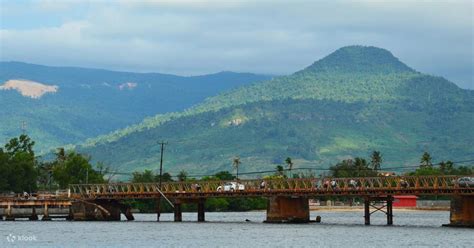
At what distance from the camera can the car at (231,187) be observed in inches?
6588

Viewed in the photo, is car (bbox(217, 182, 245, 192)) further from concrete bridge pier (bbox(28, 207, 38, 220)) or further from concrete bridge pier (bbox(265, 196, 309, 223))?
concrete bridge pier (bbox(28, 207, 38, 220))

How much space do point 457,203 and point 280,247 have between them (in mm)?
33178

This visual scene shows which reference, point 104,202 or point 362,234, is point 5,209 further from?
point 362,234

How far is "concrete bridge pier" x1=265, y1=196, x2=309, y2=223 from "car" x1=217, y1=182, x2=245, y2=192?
7.79 m

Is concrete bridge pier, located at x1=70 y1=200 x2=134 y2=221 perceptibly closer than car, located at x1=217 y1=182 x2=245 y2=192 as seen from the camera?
No

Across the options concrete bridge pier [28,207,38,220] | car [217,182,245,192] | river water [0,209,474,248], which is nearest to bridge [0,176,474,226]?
car [217,182,245,192]

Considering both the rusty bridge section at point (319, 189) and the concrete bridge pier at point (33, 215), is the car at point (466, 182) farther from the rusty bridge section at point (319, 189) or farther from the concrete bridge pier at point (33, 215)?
the concrete bridge pier at point (33, 215)

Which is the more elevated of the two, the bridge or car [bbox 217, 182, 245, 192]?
car [bbox 217, 182, 245, 192]

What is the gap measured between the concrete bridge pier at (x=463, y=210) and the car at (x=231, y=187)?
34.5 meters

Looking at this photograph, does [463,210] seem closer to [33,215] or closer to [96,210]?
[96,210]

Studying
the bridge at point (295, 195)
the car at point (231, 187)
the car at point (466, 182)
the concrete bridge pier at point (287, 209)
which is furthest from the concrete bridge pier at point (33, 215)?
the car at point (466, 182)

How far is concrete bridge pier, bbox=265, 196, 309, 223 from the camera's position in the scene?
157375mm

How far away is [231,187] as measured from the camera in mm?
172000

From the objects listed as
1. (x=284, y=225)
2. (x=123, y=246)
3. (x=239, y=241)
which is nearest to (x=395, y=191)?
(x=284, y=225)
